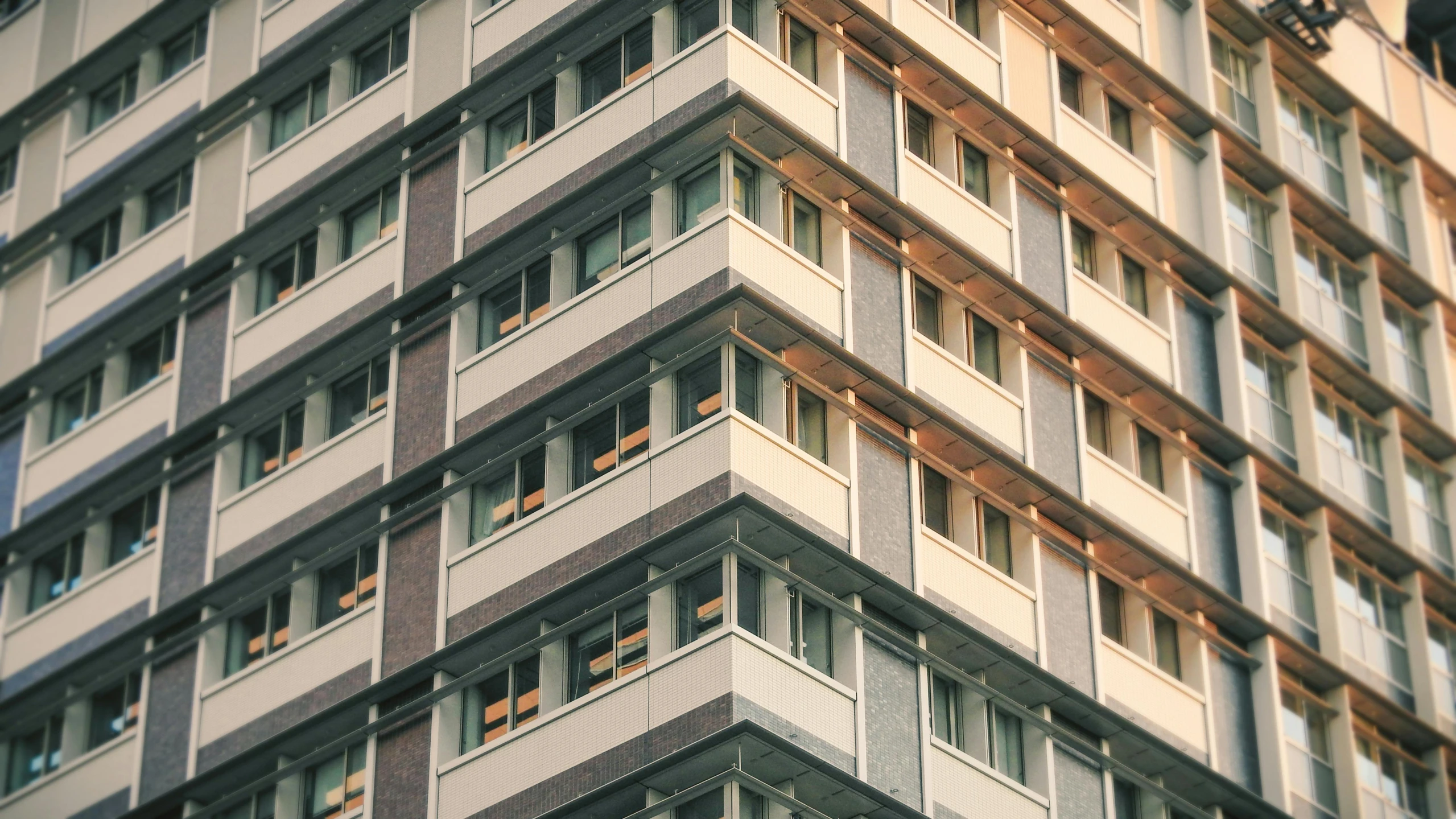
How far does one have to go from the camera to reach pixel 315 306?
47.3 m

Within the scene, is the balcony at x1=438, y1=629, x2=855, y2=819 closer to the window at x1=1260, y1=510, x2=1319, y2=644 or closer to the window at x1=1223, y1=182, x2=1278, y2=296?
the window at x1=1260, y1=510, x2=1319, y2=644

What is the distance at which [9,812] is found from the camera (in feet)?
158

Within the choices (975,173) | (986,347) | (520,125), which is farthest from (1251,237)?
(520,125)

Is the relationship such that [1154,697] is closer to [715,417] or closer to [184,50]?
[715,417]

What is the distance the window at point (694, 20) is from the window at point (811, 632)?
371 inches

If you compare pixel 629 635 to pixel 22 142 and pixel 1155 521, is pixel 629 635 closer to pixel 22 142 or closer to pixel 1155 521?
pixel 1155 521

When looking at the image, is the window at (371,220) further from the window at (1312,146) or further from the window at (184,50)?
the window at (1312,146)

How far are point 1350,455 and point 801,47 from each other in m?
16.2

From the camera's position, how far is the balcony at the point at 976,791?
39781 millimetres

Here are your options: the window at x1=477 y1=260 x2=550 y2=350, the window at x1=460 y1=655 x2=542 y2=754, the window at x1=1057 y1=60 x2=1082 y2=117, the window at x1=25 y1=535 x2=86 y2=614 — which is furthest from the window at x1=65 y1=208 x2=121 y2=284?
the window at x1=1057 y1=60 x2=1082 y2=117

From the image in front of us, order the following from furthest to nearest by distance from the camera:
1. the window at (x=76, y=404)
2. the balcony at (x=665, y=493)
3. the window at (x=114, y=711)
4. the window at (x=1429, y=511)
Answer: the window at (x=1429, y=511) < the window at (x=76, y=404) < the window at (x=114, y=711) < the balcony at (x=665, y=493)

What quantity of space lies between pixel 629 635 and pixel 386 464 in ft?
23.4

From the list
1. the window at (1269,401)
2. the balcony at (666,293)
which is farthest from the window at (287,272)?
the window at (1269,401)

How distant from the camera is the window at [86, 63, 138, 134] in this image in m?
54.4
